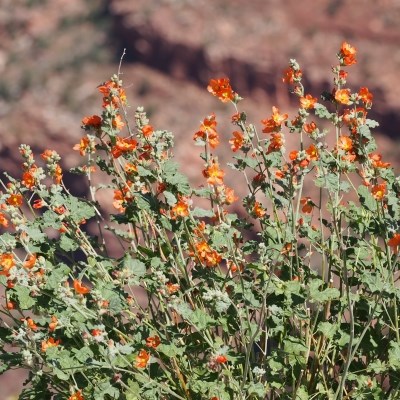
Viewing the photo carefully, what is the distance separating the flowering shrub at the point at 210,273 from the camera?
3.18m

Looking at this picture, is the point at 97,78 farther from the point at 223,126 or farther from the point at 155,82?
the point at 223,126

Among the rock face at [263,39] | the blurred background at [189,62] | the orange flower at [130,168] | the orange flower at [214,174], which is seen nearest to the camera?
the orange flower at [214,174]

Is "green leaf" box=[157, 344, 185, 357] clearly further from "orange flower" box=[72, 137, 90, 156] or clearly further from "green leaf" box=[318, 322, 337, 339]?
"orange flower" box=[72, 137, 90, 156]

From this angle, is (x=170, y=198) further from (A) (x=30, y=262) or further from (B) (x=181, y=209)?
(A) (x=30, y=262)

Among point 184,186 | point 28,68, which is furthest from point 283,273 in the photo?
point 28,68

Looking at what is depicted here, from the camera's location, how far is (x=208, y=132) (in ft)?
11.4

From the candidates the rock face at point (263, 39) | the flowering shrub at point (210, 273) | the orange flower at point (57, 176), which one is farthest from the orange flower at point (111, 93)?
the rock face at point (263, 39)

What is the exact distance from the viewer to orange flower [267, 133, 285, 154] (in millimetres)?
3488

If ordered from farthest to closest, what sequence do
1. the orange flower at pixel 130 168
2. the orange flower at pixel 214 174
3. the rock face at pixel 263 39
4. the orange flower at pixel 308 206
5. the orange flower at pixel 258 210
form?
the rock face at pixel 263 39, the orange flower at pixel 308 206, the orange flower at pixel 258 210, the orange flower at pixel 130 168, the orange flower at pixel 214 174

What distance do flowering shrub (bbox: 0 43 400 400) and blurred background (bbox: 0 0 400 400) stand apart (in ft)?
158

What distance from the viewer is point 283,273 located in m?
3.70

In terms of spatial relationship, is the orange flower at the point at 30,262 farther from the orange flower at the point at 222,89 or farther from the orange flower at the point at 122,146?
the orange flower at the point at 222,89

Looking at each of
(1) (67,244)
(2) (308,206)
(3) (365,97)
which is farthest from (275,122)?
(1) (67,244)

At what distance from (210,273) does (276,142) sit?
60cm
